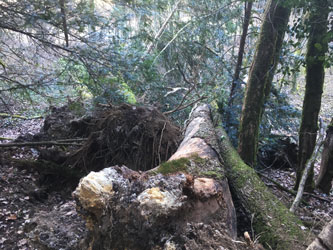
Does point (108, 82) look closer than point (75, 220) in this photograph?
No

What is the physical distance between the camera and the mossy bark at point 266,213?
2260 millimetres

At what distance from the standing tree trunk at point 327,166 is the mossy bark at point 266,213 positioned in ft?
7.12

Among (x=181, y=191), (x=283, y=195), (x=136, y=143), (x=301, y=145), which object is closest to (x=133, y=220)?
(x=181, y=191)

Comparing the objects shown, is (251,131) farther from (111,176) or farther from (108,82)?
A: (111,176)

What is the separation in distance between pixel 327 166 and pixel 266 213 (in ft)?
10.3

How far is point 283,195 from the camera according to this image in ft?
15.9

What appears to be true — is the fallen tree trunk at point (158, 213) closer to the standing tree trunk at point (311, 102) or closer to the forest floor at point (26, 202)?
the forest floor at point (26, 202)

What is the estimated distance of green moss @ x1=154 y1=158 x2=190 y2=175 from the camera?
7.31 ft

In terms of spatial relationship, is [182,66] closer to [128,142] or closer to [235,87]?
[235,87]

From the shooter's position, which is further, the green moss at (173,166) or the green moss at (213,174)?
the green moss at (213,174)

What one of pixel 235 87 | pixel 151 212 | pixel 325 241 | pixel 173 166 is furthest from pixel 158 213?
pixel 235 87

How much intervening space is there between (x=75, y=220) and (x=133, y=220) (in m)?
0.69

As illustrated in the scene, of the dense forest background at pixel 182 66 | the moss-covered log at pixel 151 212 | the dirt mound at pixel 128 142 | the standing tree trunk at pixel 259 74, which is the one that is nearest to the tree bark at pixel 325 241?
the moss-covered log at pixel 151 212

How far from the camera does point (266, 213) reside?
104 inches
